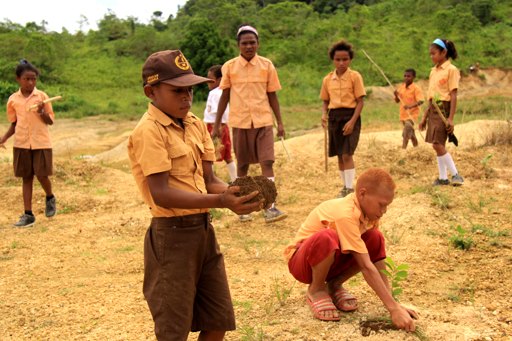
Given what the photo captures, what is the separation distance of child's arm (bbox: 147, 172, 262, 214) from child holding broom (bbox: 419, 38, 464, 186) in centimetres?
456

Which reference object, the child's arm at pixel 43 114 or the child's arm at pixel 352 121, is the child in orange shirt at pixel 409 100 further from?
the child's arm at pixel 43 114

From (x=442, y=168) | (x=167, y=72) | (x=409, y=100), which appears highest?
(x=167, y=72)

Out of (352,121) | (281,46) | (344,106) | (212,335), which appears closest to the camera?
(212,335)

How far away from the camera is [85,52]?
25906 millimetres

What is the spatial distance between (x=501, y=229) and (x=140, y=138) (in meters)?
3.45

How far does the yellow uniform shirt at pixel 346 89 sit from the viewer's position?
6152 mm

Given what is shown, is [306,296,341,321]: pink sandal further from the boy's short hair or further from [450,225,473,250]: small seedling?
[450,225,473,250]: small seedling

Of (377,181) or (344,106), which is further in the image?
(344,106)

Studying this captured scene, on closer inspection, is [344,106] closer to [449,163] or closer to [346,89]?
[346,89]

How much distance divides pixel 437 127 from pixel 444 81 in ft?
1.65

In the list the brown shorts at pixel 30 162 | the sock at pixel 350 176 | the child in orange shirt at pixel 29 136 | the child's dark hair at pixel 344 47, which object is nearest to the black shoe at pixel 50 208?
the child in orange shirt at pixel 29 136

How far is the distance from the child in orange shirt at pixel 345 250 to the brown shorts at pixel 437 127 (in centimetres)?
360

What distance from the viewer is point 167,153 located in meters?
2.39

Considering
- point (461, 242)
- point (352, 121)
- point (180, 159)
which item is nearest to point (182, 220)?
point (180, 159)
